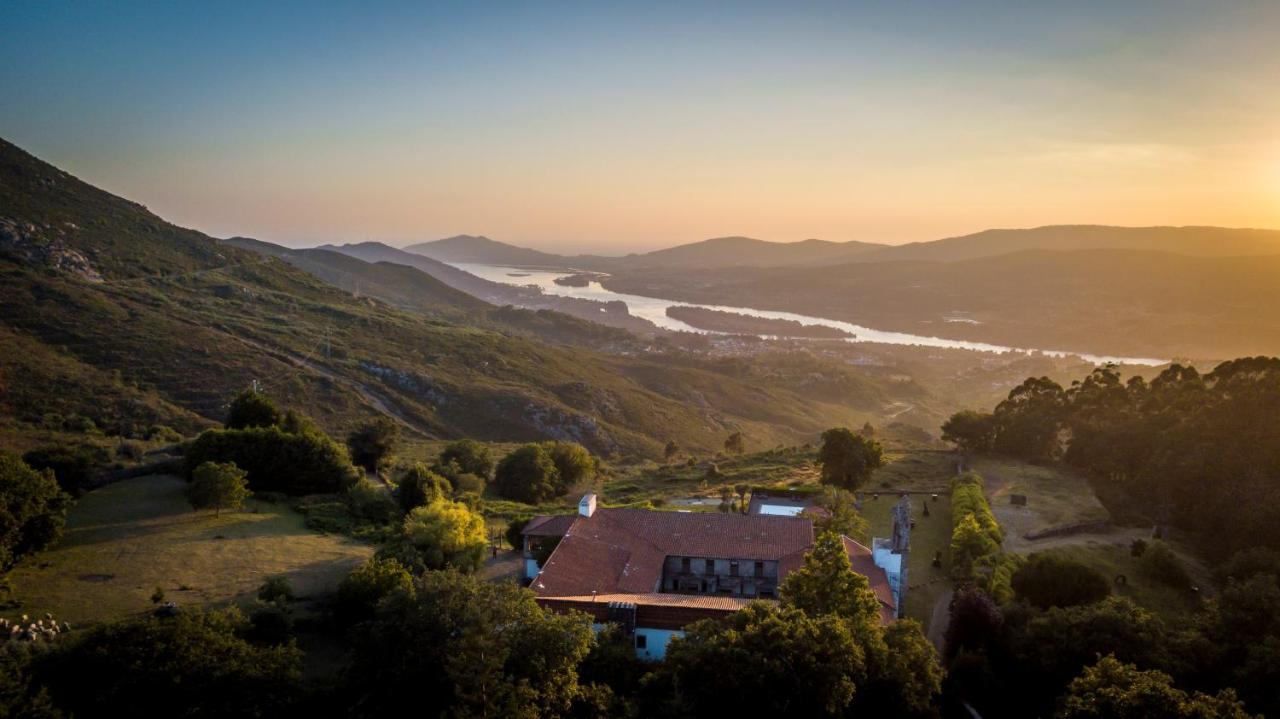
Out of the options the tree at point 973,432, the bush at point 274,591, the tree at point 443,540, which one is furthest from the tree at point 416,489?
the tree at point 973,432

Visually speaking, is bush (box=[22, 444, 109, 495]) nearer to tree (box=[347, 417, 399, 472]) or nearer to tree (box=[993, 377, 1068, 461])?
tree (box=[347, 417, 399, 472])

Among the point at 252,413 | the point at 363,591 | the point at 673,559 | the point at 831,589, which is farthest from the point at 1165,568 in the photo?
the point at 252,413

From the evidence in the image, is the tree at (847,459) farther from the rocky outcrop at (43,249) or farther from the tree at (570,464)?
the rocky outcrop at (43,249)

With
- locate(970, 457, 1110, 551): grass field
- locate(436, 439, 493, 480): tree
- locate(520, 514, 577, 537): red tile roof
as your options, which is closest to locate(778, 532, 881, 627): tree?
locate(520, 514, 577, 537): red tile roof

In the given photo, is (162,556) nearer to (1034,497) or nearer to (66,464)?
(66,464)

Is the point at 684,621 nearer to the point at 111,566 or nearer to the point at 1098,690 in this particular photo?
the point at 1098,690
